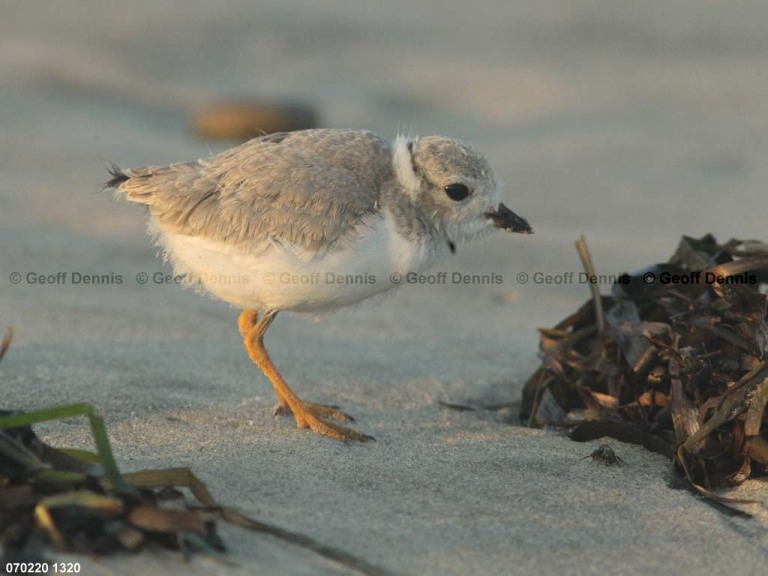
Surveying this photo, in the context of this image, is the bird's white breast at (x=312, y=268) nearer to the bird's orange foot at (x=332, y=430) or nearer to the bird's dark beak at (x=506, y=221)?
the bird's dark beak at (x=506, y=221)

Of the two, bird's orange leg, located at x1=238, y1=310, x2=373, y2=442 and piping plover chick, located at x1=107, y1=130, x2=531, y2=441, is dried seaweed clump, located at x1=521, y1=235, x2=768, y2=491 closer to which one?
piping plover chick, located at x1=107, y1=130, x2=531, y2=441

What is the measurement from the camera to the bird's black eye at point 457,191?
3.81 m

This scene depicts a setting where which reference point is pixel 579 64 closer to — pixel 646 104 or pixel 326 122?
pixel 646 104

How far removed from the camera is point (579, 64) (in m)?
10.8

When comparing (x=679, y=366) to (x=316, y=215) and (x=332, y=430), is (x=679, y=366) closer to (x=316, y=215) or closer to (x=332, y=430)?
(x=332, y=430)

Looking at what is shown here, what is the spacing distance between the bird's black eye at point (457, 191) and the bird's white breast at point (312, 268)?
214mm

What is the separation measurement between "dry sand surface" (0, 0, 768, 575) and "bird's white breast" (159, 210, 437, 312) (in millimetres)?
525

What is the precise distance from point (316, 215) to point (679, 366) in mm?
1481

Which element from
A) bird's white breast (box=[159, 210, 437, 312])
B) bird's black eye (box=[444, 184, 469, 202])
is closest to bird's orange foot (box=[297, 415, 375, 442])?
bird's white breast (box=[159, 210, 437, 312])

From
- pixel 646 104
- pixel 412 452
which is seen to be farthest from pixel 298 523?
pixel 646 104

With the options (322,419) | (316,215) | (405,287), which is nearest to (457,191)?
(316,215)

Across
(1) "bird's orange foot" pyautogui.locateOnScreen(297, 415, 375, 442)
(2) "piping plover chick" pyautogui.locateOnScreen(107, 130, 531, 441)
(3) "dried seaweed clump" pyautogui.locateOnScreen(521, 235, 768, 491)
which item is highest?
(2) "piping plover chick" pyautogui.locateOnScreen(107, 130, 531, 441)

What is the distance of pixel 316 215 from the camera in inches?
141

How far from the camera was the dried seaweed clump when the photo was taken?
333cm
